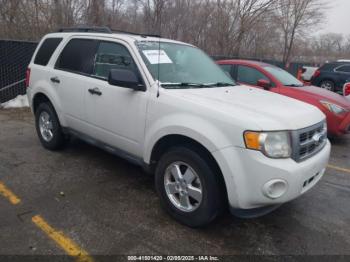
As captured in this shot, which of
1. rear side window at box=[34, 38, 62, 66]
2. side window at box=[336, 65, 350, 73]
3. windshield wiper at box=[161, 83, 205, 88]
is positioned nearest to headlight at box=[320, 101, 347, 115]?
windshield wiper at box=[161, 83, 205, 88]

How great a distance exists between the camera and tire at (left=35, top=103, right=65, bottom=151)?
15.6ft

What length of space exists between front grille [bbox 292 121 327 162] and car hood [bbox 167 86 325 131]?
59mm

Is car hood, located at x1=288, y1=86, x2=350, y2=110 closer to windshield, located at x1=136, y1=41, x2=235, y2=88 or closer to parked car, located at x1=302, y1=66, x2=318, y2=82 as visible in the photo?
windshield, located at x1=136, y1=41, x2=235, y2=88

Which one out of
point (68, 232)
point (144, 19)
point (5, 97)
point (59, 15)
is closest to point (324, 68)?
point (144, 19)

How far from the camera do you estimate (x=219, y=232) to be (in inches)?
120

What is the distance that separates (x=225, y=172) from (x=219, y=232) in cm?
76

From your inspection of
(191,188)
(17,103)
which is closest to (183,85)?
(191,188)

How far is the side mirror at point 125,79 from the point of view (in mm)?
3217

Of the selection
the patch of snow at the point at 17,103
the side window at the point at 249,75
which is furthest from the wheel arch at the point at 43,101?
the side window at the point at 249,75

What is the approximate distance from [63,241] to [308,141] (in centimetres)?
240

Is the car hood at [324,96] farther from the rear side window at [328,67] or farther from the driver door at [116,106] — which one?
the rear side window at [328,67]

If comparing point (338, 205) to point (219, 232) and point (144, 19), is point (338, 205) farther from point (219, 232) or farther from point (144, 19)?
point (144, 19)

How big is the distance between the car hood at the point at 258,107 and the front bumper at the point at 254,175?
0.93ft

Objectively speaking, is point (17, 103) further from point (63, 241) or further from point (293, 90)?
point (293, 90)
